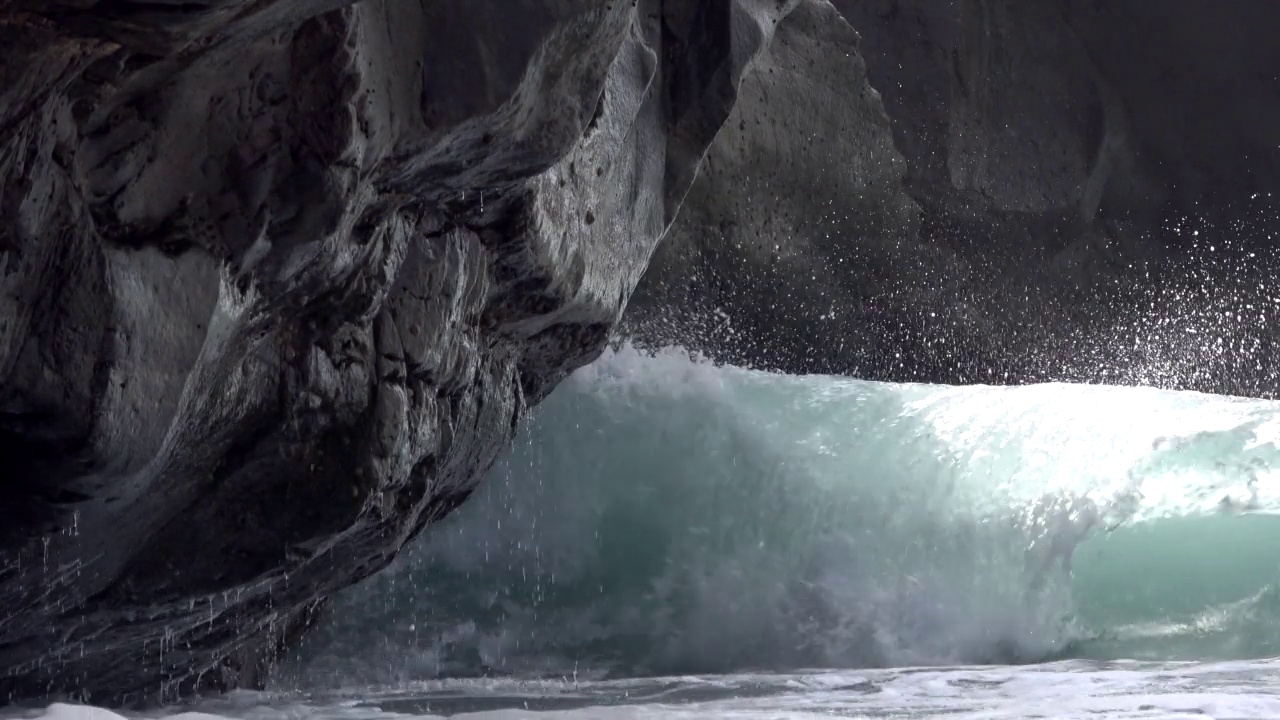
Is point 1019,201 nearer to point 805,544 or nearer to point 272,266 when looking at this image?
point 805,544

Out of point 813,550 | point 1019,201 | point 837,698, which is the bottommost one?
point 837,698

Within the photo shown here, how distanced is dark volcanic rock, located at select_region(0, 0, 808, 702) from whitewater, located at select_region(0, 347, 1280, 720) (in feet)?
5.55

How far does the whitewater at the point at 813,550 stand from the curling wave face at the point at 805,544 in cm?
1

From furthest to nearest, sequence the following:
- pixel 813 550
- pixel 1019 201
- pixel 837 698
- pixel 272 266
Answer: pixel 813 550 < pixel 1019 201 < pixel 837 698 < pixel 272 266

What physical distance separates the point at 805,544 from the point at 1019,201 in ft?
6.69

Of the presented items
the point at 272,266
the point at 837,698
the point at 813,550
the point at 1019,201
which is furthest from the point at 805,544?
the point at 272,266

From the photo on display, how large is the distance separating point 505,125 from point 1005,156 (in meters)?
4.37

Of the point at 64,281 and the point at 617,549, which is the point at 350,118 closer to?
the point at 64,281

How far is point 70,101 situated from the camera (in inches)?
76.3

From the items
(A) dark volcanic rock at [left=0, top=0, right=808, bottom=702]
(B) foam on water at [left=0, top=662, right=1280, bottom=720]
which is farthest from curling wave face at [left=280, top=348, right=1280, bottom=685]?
(A) dark volcanic rock at [left=0, top=0, right=808, bottom=702]

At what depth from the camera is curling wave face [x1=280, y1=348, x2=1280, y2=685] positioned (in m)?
5.96

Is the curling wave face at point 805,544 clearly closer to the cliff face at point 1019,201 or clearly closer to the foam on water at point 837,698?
the cliff face at point 1019,201

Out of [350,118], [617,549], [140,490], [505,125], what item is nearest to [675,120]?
[505,125]

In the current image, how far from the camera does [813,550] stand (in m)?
6.48
